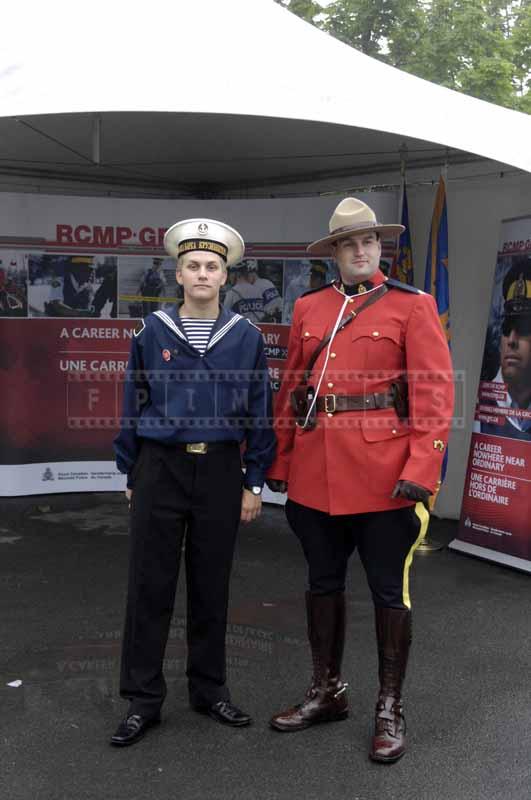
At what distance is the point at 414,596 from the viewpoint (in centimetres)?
471

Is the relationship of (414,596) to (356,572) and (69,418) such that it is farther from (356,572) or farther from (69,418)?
(69,418)

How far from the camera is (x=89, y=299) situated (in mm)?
6555

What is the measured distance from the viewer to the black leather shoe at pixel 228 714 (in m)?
3.15

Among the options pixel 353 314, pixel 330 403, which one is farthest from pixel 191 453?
pixel 353 314

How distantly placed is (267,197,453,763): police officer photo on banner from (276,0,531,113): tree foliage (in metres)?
20.5

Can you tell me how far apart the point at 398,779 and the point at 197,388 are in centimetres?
143

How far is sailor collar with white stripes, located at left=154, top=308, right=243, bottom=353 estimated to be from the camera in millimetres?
2992

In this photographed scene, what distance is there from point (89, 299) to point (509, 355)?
310cm

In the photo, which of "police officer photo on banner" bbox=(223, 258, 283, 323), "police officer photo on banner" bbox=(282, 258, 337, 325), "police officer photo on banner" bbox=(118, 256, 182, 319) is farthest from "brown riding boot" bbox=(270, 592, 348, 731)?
"police officer photo on banner" bbox=(118, 256, 182, 319)

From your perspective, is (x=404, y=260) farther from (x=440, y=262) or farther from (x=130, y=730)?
(x=130, y=730)

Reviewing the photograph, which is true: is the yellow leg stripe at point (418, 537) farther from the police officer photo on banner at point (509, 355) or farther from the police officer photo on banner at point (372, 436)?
the police officer photo on banner at point (509, 355)

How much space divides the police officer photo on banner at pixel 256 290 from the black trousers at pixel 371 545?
134 inches

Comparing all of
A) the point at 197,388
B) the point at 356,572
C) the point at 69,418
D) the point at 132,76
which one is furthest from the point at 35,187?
the point at 197,388

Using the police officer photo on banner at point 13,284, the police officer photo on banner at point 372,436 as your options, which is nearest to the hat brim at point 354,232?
the police officer photo on banner at point 372,436
